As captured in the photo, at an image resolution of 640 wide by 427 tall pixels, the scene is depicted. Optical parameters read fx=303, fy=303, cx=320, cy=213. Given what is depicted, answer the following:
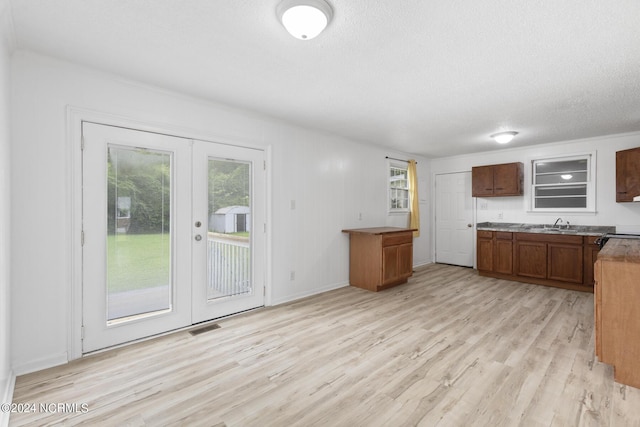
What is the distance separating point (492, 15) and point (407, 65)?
0.71m

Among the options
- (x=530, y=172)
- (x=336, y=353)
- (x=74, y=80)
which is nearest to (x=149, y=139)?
(x=74, y=80)

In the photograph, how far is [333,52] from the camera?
225 centimetres

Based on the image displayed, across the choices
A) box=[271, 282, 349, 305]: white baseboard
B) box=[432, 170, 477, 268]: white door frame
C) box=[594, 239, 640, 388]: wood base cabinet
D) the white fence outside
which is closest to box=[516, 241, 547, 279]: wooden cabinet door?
box=[432, 170, 477, 268]: white door frame

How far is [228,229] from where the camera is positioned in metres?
3.50

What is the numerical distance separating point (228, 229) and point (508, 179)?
4.94m

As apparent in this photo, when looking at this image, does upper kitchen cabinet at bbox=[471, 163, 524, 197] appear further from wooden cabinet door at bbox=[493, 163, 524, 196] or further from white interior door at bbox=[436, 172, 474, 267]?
white interior door at bbox=[436, 172, 474, 267]

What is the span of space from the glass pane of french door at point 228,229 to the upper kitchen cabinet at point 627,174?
5.18m

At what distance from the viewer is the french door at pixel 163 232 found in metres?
2.62

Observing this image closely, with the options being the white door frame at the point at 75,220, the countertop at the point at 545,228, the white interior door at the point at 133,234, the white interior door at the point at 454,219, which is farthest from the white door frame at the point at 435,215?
the white door frame at the point at 75,220

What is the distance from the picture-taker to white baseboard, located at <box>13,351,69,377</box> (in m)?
2.25

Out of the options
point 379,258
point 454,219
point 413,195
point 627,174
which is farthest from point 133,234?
point 627,174

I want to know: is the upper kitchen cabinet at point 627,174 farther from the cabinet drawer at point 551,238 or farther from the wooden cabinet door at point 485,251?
the wooden cabinet door at point 485,251

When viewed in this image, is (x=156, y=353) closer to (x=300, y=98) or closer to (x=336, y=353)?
(x=336, y=353)

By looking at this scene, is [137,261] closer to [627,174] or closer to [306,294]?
[306,294]
